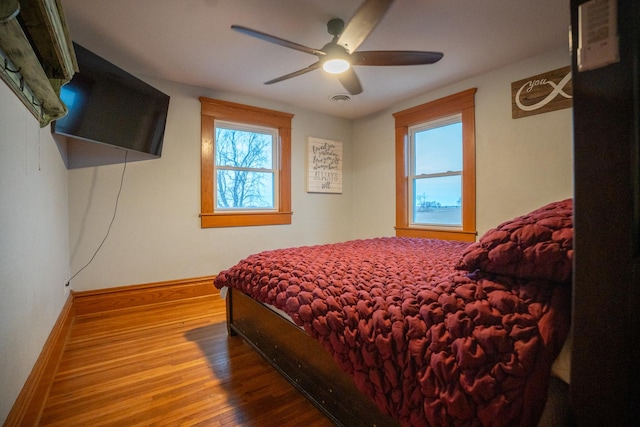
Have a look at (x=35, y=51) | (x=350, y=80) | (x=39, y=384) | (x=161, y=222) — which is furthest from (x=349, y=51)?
(x=39, y=384)

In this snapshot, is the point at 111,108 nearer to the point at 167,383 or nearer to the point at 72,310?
the point at 72,310

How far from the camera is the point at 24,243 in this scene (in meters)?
1.37

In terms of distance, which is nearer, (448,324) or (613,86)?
(613,86)

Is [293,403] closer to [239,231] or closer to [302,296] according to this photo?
[302,296]

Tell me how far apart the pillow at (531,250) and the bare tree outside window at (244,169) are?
299 centimetres

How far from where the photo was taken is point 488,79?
2.90m

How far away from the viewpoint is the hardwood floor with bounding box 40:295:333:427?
1.31 m

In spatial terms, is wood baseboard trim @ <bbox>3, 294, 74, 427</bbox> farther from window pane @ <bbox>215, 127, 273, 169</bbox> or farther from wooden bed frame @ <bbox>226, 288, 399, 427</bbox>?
window pane @ <bbox>215, 127, 273, 169</bbox>

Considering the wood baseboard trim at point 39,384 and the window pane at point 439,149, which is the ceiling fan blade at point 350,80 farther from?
the wood baseboard trim at point 39,384

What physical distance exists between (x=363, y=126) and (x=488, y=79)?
174cm

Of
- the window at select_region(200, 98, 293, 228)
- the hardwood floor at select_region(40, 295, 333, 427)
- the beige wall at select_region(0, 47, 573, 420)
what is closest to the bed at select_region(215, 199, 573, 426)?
the hardwood floor at select_region(40, 295, 333, 427)

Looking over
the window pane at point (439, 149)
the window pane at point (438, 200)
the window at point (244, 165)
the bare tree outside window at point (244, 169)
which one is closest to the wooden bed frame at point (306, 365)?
the window at point (244, 165)

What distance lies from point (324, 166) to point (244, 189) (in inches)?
47.9

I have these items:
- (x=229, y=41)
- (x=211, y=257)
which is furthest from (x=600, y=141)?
(x=211, y=257)
